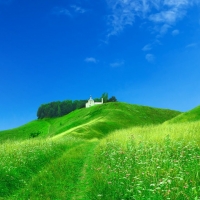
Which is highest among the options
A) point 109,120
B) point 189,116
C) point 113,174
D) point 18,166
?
point 109,120

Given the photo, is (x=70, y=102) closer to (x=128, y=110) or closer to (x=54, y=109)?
(x=54, y=109)

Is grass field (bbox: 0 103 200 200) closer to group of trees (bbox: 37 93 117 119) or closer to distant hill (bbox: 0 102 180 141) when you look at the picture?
distant hill (bbox: 0 102 180 141)

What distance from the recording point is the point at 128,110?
81.4 metres

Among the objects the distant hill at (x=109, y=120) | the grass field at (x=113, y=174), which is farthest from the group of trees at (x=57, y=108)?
the grass field at (x=113, y=174)

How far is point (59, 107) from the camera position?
15000cm

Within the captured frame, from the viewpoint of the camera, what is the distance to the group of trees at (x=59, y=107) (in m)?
148

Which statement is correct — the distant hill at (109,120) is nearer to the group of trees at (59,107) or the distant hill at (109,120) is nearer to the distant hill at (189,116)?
the distant hill at (189,116)

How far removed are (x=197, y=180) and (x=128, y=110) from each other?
2906 inches

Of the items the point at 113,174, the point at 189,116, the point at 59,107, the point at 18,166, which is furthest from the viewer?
the point at 59,107

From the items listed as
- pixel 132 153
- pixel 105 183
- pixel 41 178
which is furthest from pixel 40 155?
pixel 105 183

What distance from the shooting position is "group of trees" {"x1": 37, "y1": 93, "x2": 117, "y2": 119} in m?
148

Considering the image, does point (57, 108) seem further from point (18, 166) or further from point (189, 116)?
point (18, 166)

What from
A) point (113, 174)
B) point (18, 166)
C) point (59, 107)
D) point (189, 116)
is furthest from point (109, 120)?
point (59, 107)

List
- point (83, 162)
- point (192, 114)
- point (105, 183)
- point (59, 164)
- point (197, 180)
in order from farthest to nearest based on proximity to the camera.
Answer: point (192, 114) < point (83, 162) < point (59, 164) < point (105, 183) < point (197, 180)
